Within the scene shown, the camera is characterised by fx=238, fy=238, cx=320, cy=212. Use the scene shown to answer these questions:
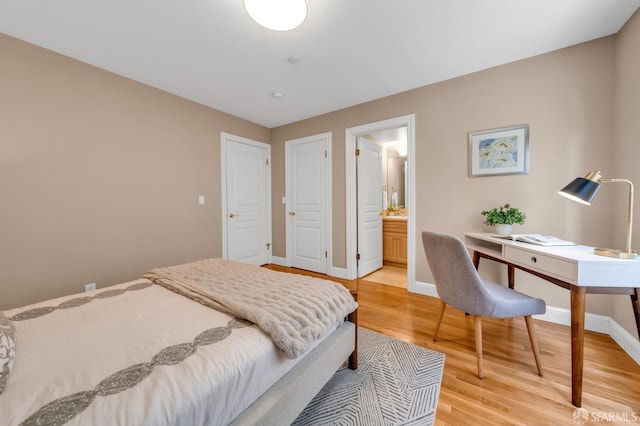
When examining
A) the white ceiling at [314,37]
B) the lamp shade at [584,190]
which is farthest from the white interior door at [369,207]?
the lamp shade at [584,190]

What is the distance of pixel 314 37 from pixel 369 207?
7.58ft

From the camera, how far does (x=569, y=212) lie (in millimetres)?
2045

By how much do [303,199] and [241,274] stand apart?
87.7 inches

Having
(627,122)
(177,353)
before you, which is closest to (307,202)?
(177,353)

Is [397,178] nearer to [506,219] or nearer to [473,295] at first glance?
[506,219]

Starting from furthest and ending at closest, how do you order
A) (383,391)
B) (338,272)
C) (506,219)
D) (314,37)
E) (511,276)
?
1. (338,272)
2. (511,276)
3. (506,219)
4. (314,37)
5. (383,391)

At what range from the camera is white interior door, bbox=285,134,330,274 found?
3.58 metres

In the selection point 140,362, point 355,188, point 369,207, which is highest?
point 355,188

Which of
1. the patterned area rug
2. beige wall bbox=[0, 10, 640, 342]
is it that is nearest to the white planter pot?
beige wall bbox=[0, 10, 640, 342]

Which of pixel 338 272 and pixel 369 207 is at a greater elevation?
pixel 369 207

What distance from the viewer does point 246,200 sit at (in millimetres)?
3730

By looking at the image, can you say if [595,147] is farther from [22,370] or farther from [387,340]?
[22,370]

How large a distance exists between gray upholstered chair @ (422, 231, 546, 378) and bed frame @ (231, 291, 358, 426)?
74 cm

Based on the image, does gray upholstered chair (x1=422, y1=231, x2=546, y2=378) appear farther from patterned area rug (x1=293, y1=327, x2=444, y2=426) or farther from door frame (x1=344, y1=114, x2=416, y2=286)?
door frame (x1=344, y1=114, x2=416, y2=286)
